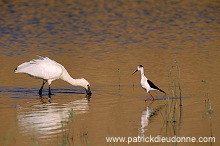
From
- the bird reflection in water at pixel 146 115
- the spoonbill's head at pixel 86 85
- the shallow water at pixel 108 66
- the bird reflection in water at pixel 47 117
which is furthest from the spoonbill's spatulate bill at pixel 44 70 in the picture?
the bird reflection in water at pixel 146 115

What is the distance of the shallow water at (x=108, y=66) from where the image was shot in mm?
10836

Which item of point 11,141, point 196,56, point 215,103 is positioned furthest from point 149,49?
point 11,141

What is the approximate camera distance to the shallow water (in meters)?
10.8

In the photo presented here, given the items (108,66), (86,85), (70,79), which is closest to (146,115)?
(86,85)

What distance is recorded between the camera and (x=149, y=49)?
72.4ft

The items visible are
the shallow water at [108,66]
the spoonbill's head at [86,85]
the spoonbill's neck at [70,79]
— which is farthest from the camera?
the spoonbill's neck at [70,79]

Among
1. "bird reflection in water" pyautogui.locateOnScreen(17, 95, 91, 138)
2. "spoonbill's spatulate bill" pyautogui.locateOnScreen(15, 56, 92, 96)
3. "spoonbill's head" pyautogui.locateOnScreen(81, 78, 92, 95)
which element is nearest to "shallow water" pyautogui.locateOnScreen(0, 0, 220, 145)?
"bird reflection in water" pyautogui.locateOnScreen(17, 95, 91, 138)

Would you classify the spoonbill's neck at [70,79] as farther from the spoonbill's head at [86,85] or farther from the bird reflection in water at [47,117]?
the bird reflection in water at [47,117]

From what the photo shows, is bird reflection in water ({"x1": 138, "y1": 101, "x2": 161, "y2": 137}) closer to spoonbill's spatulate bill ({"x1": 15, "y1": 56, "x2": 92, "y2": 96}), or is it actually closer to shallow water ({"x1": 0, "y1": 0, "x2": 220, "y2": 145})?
shallow water ({"x1": 0, "y1": 0, "x2": 220, "y2": 145})

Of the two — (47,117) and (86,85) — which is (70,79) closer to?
(86,85)

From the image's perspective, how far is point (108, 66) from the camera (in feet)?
60.0

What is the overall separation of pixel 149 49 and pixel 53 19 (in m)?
11.5

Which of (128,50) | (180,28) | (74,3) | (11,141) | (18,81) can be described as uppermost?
(74,3)

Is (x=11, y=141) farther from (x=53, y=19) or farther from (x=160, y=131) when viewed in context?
(x=53, y=19)
